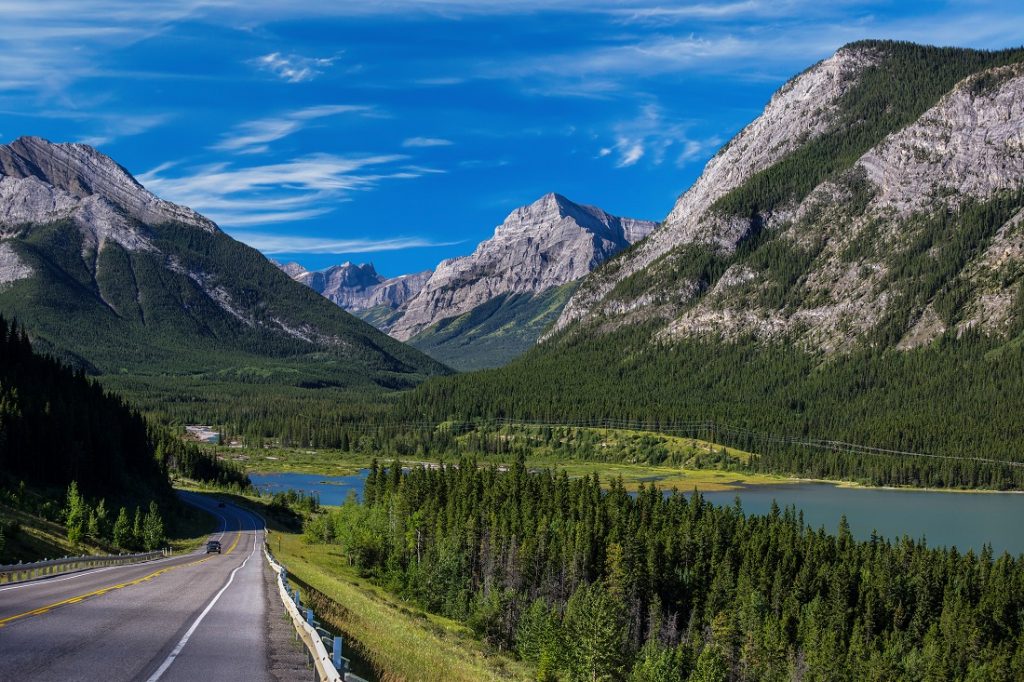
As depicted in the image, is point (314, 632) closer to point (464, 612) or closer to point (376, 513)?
point (464, 612)

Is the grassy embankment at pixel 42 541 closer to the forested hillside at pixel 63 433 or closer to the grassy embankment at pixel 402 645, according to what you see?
the grassy embankment at pixel 402 645

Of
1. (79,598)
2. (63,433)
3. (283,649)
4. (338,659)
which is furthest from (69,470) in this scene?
(338,659)

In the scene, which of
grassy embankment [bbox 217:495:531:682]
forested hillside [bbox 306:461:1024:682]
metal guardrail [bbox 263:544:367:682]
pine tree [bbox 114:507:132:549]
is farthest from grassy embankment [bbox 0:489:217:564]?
metal guardrail [bbox 263:544:367:682]

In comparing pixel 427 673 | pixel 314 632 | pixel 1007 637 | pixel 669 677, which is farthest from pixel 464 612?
pixel 314 632

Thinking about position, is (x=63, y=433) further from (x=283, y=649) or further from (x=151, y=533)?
(x=283, y=649)

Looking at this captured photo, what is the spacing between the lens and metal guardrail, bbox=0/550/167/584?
45.8 metres

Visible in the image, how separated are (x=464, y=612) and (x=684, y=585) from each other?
28.5 meters

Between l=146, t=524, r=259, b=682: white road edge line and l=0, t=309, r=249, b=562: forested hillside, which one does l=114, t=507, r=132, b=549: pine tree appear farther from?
l=146, t=524, r=259, b=682: white road edge line

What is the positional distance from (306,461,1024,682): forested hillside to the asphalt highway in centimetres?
4812

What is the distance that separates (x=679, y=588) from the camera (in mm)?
110875

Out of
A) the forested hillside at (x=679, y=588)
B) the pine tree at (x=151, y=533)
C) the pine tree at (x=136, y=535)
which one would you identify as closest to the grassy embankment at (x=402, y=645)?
the forested hillside at (x=679, y=588)

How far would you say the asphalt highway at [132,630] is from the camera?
72.9 feet

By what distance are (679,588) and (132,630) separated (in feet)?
303

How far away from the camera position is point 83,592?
3834 cm
